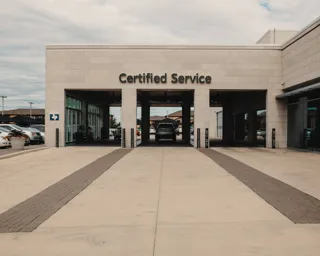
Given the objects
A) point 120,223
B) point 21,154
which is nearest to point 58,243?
point 120,223

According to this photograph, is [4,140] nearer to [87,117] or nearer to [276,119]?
[87,117]

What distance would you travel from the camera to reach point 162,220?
6.51 metres

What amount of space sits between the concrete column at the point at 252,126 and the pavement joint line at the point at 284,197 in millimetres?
23587

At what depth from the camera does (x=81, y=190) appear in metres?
9.43

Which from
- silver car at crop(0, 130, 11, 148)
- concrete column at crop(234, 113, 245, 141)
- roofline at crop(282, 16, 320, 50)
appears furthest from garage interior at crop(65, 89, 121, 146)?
roofline at crop(282, 16, 320, 50)

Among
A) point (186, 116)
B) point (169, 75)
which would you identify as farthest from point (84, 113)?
point (186, 116)

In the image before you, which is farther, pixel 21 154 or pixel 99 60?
pixel 99 60

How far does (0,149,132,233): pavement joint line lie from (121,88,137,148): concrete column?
48.4 ft

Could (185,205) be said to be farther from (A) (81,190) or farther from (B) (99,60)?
(B) (99,60)

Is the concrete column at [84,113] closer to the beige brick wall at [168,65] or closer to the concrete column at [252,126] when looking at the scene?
the beige brick wall at [168,65]

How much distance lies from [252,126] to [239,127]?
230 inches

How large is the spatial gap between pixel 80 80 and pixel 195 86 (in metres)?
7.92

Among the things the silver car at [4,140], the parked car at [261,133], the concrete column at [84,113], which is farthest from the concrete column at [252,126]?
the silver car at [4,140]

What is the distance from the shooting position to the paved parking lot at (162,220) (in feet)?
16.8
